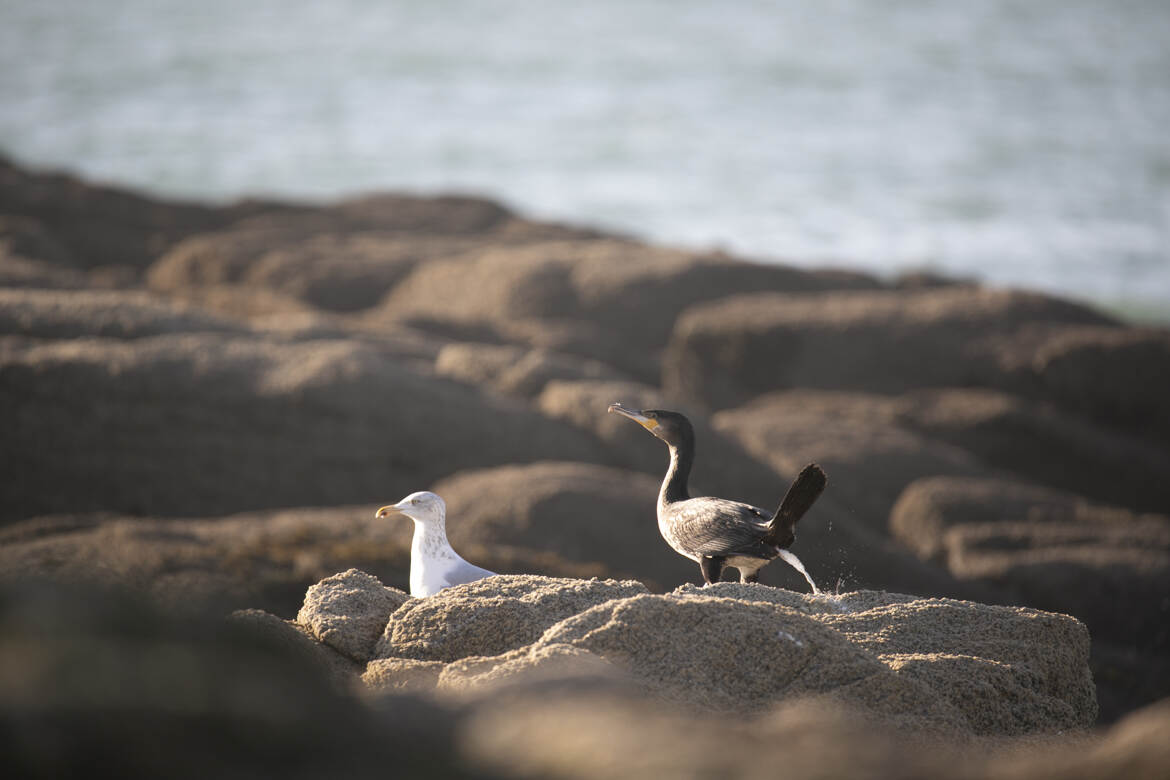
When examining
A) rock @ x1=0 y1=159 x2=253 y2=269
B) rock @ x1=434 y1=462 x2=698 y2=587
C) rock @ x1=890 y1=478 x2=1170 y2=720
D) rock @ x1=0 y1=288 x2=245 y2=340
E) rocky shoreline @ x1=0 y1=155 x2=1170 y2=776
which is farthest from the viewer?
rock @ x1=0 y1=159 x2=253 y2=269

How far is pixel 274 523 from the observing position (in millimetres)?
9625

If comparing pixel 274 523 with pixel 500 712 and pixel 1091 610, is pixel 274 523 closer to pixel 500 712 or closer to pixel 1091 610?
pixel 1091 610

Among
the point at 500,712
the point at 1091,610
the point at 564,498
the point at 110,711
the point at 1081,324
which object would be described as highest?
the point at 110,711

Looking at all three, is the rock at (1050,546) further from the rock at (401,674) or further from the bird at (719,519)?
the rock at (401,674)

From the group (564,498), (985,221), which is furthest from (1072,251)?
(564,498)

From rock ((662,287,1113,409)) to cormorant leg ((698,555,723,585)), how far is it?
9825 millimetres

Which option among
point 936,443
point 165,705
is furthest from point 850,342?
point 165,705

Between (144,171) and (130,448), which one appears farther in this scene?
(144,171)

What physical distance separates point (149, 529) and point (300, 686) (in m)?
7.86

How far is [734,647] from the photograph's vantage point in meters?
3.76

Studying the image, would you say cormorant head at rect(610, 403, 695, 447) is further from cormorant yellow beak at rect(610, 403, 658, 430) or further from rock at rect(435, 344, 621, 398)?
rock at rect(435, 344, 621, 398)

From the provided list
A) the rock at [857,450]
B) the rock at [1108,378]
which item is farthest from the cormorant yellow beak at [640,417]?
the rock at [1108,378]

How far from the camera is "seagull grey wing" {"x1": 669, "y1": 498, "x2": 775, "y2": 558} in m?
4.52

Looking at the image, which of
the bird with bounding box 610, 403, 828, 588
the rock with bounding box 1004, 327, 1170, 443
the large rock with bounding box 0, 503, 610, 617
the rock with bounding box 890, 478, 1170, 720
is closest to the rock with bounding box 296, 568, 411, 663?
the bird with bounding box 610, 403, 828, 588
